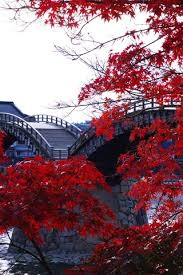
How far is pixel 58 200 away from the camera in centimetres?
805

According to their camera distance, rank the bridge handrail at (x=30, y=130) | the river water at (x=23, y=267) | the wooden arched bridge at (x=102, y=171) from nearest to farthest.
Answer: the river water at (x=23, y=267) → the wooden arched bridge at (x=102, y=171) → the bridge handrail at (x=30, y=130)

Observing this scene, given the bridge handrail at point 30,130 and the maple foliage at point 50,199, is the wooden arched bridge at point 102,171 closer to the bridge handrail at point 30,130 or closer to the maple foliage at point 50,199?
the bridge handrail at point 30,130

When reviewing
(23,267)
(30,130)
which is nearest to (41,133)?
(30,130)

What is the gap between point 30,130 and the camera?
35625 mm

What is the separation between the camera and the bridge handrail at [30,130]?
106 ft

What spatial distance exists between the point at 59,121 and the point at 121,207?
18.6m

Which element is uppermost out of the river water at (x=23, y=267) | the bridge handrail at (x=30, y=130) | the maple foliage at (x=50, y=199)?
the bridge handrail at (x=30, y=130)

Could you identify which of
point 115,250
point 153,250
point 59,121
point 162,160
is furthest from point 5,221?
point 59,121

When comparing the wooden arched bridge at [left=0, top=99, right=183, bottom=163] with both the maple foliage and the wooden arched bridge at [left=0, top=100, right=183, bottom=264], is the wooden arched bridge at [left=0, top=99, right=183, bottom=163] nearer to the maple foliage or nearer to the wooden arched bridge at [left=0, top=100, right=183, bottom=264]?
the wooden arched bridge at [left=0, top=100, right=183, bottom=264]

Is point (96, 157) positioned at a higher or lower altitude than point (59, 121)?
lower

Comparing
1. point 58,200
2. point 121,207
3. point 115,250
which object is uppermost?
point 58,200

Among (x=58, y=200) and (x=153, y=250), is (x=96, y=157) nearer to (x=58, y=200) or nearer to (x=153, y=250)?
(x=58, y=200)

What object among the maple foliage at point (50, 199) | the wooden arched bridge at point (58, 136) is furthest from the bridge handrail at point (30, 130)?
the maple foliage at point (50, 199)

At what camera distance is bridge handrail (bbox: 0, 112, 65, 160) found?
1273 inches
